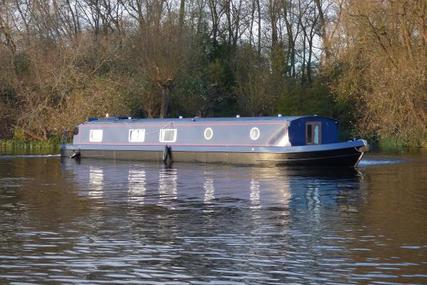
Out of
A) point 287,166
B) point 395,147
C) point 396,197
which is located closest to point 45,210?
point 396,197

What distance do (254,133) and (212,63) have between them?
2308cm

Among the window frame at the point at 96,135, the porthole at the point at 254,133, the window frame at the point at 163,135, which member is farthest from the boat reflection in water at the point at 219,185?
the window frame at the point at 96,135

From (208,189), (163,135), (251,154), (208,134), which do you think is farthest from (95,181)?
(163,135)

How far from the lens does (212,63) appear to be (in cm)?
5250

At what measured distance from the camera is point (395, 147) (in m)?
40.0

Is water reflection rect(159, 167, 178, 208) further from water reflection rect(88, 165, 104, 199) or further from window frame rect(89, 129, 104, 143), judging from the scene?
window frame rect(89, 129, 104, 143)

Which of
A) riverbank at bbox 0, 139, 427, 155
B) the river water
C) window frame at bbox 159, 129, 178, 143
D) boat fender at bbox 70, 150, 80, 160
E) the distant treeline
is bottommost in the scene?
the river water

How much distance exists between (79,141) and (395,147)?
1507cm

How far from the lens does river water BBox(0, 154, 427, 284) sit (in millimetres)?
10430

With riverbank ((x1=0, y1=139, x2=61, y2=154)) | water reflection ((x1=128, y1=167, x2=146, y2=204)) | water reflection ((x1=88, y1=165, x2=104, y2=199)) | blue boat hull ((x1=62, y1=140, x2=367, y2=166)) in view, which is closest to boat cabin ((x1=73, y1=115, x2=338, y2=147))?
blue boat hull ((x1=62, y1=140, x2=367, y2=166))

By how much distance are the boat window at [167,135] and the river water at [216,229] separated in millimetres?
8272

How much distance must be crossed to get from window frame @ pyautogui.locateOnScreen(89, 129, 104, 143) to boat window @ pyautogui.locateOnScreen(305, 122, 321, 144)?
10842 mm

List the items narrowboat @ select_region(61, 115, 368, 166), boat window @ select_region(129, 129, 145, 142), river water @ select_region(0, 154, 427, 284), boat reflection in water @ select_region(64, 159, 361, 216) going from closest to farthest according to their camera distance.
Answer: river water @ select_region(0, 154, 427, 284) < boat reflection in water @ select_region(64, 159, 361, 216) < narrowboat @ select_region(61, 115, 368, 166) < boat window @ select_region(129, 129, 145, 142)

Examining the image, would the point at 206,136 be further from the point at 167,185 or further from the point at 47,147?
the point at 47,147
